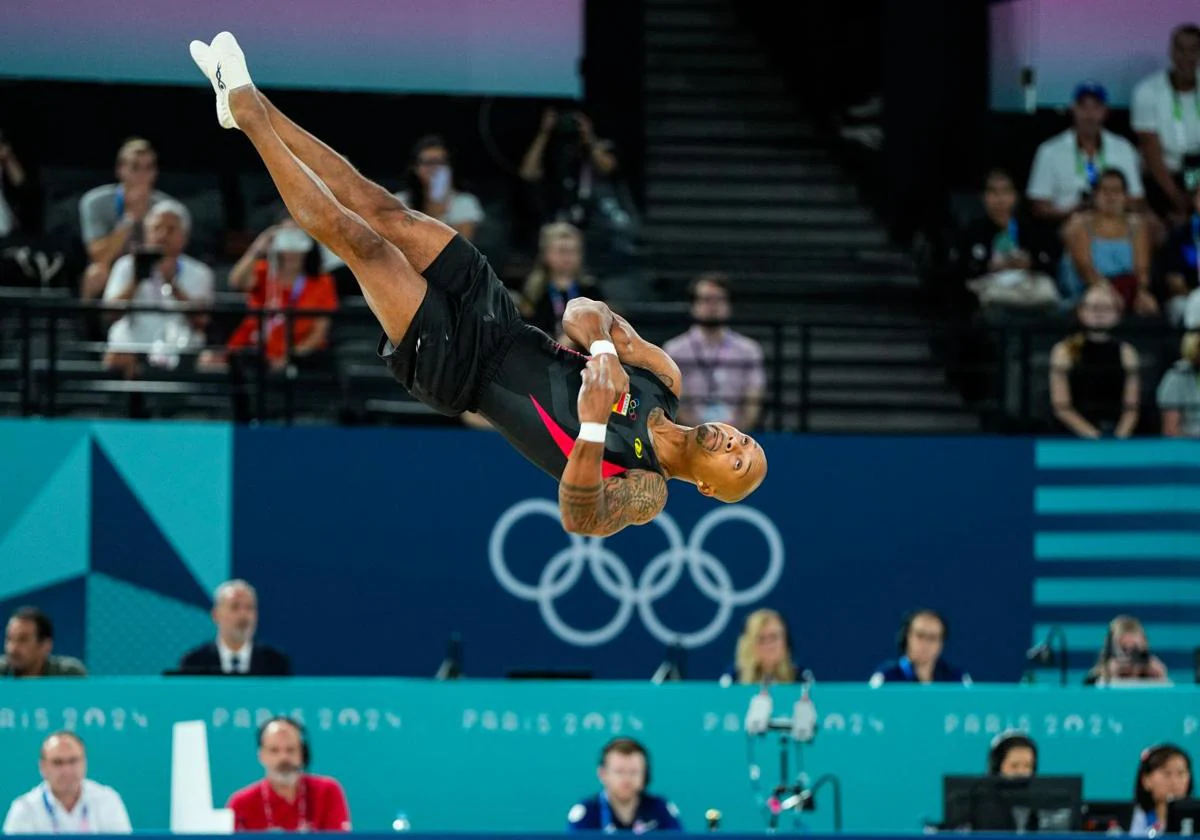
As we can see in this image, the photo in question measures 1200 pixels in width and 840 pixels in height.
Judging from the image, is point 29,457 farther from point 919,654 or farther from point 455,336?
point 919,654

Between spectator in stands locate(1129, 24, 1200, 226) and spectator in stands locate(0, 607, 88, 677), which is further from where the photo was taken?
spectator in stands locate(1129, 24, 1200, 226)

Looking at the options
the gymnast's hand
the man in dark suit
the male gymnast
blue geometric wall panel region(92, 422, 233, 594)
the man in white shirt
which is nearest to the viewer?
the gymnast's hand

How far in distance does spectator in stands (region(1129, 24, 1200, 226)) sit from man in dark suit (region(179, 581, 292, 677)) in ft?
24.0

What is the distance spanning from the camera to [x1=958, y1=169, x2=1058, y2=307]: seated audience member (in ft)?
49.5

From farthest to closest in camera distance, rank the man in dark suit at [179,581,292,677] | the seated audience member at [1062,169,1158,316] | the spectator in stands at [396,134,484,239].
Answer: the seated audience member at [1062,169,1158,316] < the spectator in stands at [396,134,484,239] < the man in dark suit at [179,581,292,677]

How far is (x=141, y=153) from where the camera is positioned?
14.6m

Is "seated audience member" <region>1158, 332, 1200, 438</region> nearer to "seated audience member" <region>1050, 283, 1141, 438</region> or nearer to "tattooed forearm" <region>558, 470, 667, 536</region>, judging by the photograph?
"seated audience member" <region>1050, 283, 1141, 438</region>

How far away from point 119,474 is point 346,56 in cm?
457

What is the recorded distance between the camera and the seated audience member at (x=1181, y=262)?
15.4 m

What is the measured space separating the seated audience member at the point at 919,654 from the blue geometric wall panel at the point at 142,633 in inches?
172

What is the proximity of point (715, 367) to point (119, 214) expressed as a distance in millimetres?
4064

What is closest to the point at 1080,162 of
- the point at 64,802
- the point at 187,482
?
the point at 187,482

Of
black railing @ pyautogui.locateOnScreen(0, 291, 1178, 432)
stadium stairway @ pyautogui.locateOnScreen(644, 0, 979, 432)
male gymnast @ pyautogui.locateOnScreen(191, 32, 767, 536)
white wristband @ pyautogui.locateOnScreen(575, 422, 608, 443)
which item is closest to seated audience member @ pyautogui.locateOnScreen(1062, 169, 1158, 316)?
black railing @ pyautogui.locateOnScreen(0, 291, 1178, 432)

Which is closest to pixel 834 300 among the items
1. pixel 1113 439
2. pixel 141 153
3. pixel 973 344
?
pixel 973 344
